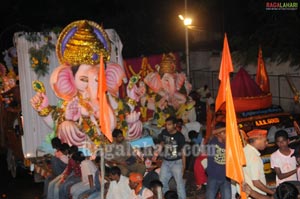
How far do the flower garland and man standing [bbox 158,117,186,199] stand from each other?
3969 millimetres

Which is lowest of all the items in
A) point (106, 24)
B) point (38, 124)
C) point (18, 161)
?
point (18, 161)

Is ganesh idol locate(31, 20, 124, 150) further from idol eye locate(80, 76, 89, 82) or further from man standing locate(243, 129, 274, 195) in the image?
man standing locate(243, 129, 274, 195)

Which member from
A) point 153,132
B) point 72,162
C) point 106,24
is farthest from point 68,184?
point 106,24

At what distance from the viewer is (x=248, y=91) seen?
34.5ft

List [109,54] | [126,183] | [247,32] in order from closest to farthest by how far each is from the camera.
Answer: [126,183], [109,54], [247,32]

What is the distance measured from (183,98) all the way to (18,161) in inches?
175

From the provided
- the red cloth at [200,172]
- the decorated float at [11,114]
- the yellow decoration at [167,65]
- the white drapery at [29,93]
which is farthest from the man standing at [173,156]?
the yellow decoration at [167,65]

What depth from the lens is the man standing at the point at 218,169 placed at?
759 cm

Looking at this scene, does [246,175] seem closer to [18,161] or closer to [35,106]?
[35,106]

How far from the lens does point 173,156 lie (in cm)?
869

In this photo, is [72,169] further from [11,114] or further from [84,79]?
[11,114]

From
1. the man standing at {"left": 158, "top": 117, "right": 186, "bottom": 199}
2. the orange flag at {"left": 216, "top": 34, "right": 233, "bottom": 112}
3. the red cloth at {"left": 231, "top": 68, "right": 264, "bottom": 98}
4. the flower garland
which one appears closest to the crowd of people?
the man standing at {"left": 158, "top": 117, "right": 186, "bottom": 199}

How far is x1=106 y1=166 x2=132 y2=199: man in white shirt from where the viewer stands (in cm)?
750

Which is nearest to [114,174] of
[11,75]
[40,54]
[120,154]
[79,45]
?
[120,154]
